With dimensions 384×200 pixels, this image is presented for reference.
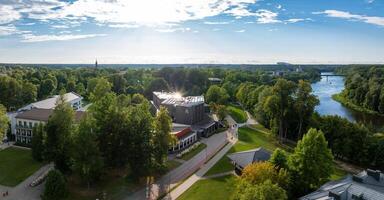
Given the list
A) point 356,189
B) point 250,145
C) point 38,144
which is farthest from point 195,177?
point 38,144

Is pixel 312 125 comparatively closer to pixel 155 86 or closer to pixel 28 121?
pixel 28 121

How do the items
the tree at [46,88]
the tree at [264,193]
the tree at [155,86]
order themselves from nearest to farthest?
the tree at [264,193], the tree at [155,86], the tree at [46,88]

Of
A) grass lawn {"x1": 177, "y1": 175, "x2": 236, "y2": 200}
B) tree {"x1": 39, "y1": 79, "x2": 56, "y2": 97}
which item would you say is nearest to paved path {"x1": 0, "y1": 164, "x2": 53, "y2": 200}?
grass lawn {"x1": 177, "y1": 175, "x2": 236, "y2": 200}

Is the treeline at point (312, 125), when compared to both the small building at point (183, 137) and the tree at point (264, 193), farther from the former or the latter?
the tree at point (264, 193)

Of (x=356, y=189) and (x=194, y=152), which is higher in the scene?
(x=356, y=189)

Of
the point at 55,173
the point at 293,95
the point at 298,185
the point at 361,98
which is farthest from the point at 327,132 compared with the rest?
the point at 361,98

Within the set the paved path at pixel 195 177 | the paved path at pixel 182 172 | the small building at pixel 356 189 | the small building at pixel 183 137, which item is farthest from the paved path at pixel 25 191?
the small building at pixel 356 189

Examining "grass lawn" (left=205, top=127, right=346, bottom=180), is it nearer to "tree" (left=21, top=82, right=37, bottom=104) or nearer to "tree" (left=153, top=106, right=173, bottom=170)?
"tree" (left=153, top=106, right=173, bottom=170)
